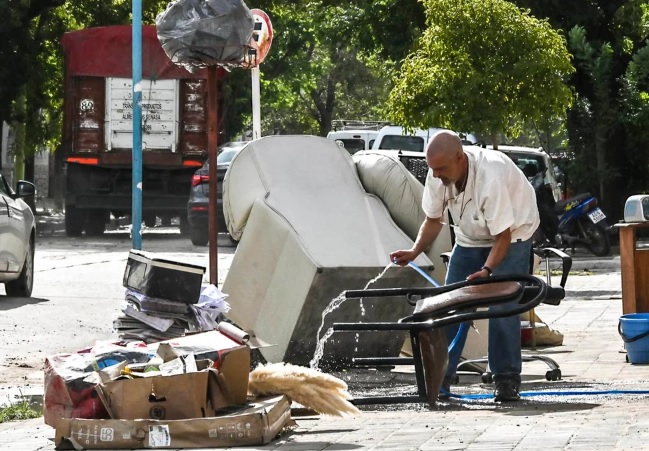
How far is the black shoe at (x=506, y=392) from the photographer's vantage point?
26.0 feet

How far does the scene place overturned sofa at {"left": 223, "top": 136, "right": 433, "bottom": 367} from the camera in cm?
991

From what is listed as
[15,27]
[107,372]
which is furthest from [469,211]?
[15,27]

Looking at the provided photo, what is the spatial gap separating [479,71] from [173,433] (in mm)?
14950

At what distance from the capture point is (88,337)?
40.9ft

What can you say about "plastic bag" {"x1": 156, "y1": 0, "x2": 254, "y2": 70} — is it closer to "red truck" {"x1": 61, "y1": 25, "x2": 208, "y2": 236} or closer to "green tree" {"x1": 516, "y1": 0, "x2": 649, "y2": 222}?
"red truck" {"x1": 61, "y1": 25, "x2": 208, "y2": 236}

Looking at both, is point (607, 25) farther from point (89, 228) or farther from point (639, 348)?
point (639, 348)

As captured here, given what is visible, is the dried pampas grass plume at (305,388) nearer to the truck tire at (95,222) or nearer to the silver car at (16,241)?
the silver car at (16,241)

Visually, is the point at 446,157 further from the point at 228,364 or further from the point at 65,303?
the point at 65,303

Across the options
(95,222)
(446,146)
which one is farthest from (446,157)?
(95,222)

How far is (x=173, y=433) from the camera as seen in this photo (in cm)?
647

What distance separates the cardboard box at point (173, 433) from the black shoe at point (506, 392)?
1.85 m

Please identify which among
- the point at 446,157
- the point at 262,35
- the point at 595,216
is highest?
the point at 262,35

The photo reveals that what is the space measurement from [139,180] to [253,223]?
2263 millimetres

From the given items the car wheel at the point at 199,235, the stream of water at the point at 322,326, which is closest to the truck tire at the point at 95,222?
the car wheel at the point at 199,235
